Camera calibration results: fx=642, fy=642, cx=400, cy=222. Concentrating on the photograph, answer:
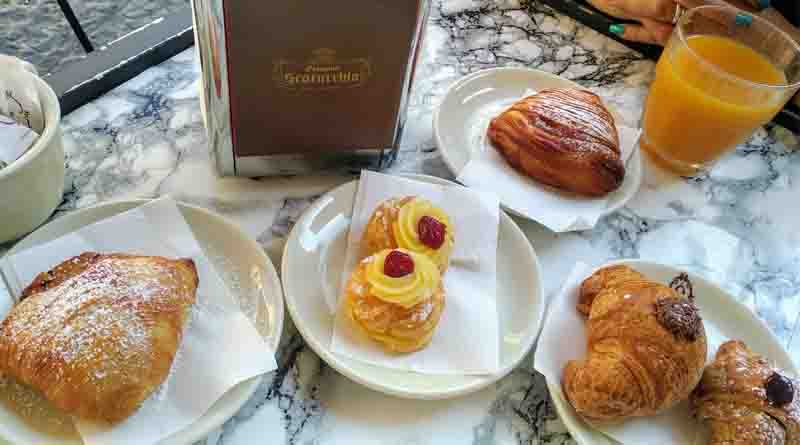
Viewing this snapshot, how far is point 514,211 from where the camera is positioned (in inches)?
33.5

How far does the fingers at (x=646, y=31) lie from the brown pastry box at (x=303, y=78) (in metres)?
0.59

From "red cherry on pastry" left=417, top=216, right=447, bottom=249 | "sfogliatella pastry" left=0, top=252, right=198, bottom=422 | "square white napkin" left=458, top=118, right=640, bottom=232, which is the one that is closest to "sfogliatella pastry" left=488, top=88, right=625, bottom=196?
"square white napkin" left=458, top=118, right=640, bottom=232

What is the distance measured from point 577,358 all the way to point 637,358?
0.07m

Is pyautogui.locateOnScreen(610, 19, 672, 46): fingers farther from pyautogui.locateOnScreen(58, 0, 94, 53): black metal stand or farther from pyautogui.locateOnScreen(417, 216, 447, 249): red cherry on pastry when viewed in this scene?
pyautogui.locateOnScreen(58, 0, 94, 53): black metal stand

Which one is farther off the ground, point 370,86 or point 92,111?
point 370,86

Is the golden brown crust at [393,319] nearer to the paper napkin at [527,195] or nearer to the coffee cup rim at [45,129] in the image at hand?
the paper napkin at [527,195]

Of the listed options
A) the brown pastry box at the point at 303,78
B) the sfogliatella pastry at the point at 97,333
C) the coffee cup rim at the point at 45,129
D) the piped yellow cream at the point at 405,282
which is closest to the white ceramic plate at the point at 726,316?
the piped yellow cream at the point at 405,282

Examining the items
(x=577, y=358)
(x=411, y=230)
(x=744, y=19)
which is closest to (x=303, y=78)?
(x=411, y=230)

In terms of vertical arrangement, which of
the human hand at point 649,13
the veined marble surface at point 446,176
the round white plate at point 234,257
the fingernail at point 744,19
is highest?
the fingernail at point 744,19

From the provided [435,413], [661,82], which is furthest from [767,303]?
[435,413]

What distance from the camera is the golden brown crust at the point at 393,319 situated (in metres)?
0.67

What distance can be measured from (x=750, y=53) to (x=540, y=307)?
1.85ft

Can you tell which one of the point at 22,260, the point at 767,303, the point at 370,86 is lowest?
the point at 767,303

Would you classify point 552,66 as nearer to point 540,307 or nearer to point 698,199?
point 698,199
